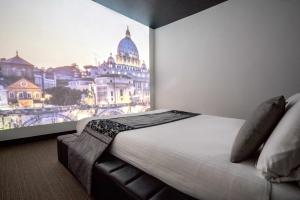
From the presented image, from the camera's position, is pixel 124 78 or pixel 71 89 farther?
pixel 124 78

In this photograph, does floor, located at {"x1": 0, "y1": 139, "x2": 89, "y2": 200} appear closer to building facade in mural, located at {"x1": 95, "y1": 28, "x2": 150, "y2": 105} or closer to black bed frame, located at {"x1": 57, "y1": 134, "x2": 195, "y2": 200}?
black bed frame, located at {"x1": 57, "y1": 134, "x2": 195, "y2": 200}

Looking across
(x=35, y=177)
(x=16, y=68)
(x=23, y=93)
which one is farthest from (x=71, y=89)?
(x=35, y=177)

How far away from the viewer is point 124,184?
3.85ft

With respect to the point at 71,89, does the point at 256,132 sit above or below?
below

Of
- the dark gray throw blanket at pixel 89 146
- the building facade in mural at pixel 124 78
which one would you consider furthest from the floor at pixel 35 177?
the building facade in mural at pixel 124 78

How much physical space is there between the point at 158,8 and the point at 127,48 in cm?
122

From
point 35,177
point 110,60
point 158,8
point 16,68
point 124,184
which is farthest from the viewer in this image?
point 110,60

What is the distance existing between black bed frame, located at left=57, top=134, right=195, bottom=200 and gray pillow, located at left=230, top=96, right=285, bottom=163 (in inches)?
15.9

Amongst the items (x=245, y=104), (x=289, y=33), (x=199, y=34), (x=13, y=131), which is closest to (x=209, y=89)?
(x=245, y=104)

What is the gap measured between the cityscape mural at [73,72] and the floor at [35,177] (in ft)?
2.51

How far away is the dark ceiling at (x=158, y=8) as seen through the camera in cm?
346

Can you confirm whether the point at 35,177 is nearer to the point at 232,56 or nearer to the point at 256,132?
the point at 256,132

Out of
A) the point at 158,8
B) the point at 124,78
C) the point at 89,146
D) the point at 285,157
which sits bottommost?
the point at 89,146

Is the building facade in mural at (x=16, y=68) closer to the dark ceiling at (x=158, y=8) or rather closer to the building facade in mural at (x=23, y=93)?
the building facade in mural at (x=23, y=93)
